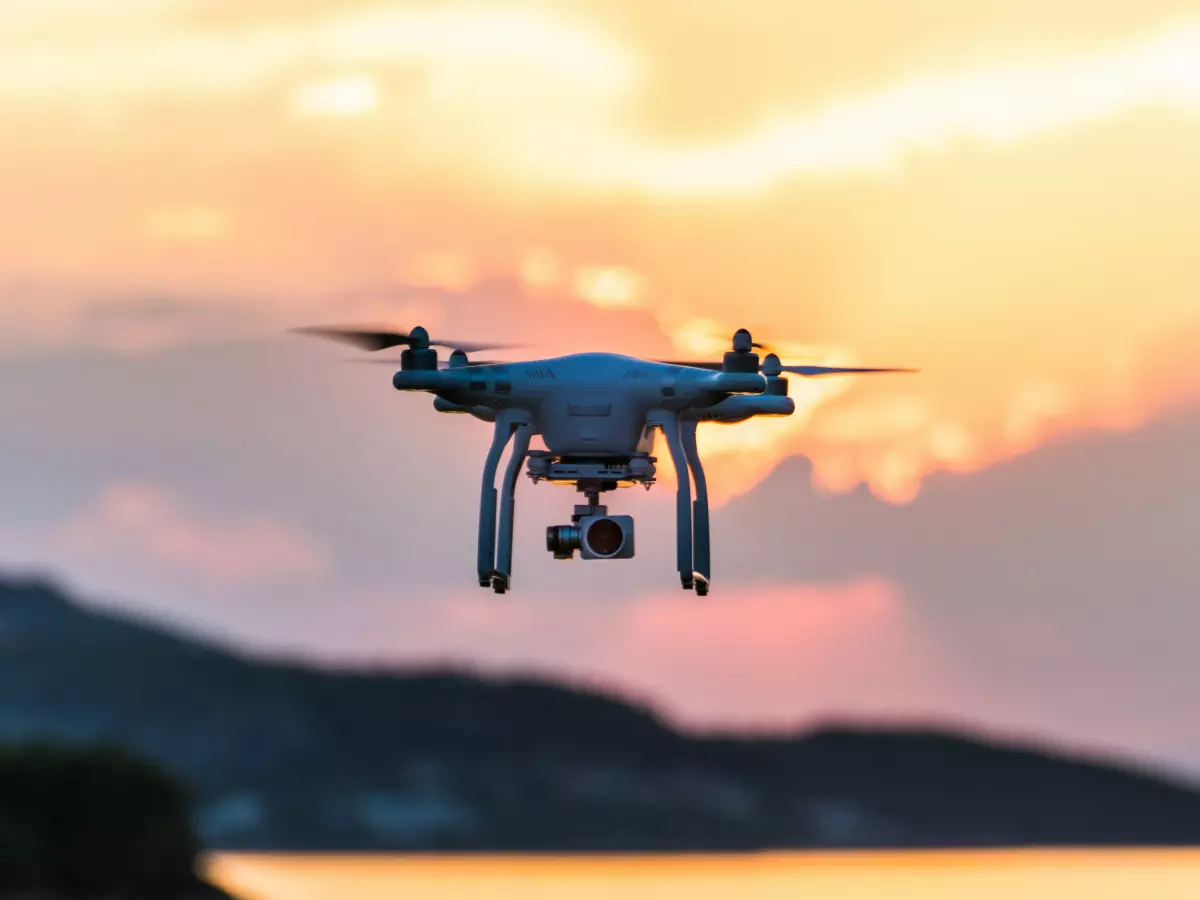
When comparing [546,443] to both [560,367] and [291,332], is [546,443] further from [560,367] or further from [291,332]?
[291,332]

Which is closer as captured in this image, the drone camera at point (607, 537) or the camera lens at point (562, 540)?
the drone camera at point (607, 537)

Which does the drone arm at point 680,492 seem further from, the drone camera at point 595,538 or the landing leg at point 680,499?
the drone camera at point 595,538

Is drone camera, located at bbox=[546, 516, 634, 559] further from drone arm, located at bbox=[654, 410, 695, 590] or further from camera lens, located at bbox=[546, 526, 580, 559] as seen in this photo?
drone arm, located at bbox=[654, 410, 695, 590]

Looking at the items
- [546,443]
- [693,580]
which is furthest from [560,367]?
[693,580]

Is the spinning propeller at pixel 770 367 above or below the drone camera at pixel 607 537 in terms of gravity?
above

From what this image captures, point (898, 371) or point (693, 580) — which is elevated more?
point (898, 371)

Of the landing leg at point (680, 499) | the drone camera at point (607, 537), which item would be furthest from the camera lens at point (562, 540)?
the landing leg at point (680, 499)

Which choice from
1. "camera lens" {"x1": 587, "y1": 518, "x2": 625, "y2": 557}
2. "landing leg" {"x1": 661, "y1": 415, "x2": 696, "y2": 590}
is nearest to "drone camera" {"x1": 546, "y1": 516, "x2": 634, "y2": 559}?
"camera lens" {"x1": 587, "y1": 518, "x2": 625, "y2": 557}

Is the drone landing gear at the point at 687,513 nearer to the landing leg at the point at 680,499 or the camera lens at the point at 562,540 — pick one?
the landing leg at the point at 680,499
